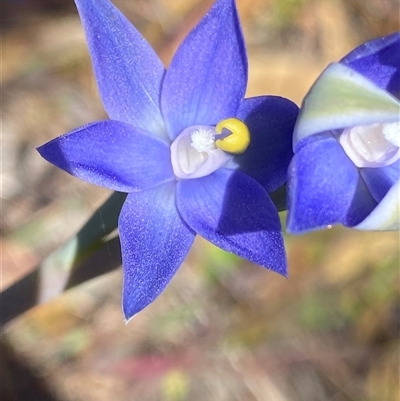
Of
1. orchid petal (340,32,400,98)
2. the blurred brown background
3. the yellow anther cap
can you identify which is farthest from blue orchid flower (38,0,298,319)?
the blurred brown background

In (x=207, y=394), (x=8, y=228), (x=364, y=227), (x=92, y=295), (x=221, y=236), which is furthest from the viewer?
(x=207, y=394)

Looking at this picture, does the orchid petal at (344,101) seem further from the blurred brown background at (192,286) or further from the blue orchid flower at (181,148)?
the blurred brown background at (192,286)

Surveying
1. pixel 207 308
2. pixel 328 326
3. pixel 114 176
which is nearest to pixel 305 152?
pixel 114 176

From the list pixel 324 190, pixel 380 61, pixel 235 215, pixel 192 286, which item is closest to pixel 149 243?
pixel 235 215

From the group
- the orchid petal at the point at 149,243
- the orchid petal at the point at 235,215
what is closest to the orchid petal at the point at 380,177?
the orchid petal at the point at 235,215

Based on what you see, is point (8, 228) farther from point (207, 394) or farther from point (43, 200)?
point (207, 394)

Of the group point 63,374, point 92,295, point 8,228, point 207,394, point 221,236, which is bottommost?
point 207,394
